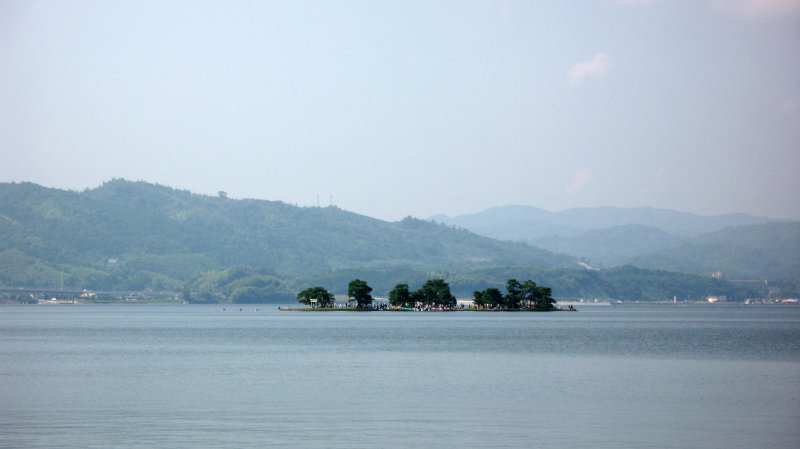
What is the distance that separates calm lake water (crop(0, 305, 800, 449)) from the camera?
41.2 meters

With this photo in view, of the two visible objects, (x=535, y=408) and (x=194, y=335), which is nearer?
(x=535, y=408)

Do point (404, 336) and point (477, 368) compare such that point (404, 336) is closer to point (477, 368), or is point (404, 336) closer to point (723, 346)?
point (723, 346)

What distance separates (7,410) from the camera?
4972 cm

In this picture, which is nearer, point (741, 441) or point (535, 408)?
point (741, 441)

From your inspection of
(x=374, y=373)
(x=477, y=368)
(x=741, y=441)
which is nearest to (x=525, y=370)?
(x=477, y=368)

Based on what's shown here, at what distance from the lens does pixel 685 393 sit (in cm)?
5781

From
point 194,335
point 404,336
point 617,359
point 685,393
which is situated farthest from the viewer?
point 194,335

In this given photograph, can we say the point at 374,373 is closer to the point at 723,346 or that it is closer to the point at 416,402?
the point at 416,402

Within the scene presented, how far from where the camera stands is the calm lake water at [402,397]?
41219 mm

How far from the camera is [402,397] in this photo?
55.4m

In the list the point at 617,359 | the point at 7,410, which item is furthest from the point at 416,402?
the point at 617,359

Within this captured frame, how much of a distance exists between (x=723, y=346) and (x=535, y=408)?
63.6 m

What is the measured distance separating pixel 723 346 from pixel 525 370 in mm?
42598

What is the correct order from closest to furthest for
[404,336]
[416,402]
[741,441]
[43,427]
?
[741,441], [43,427], [416,402], [404,336]
